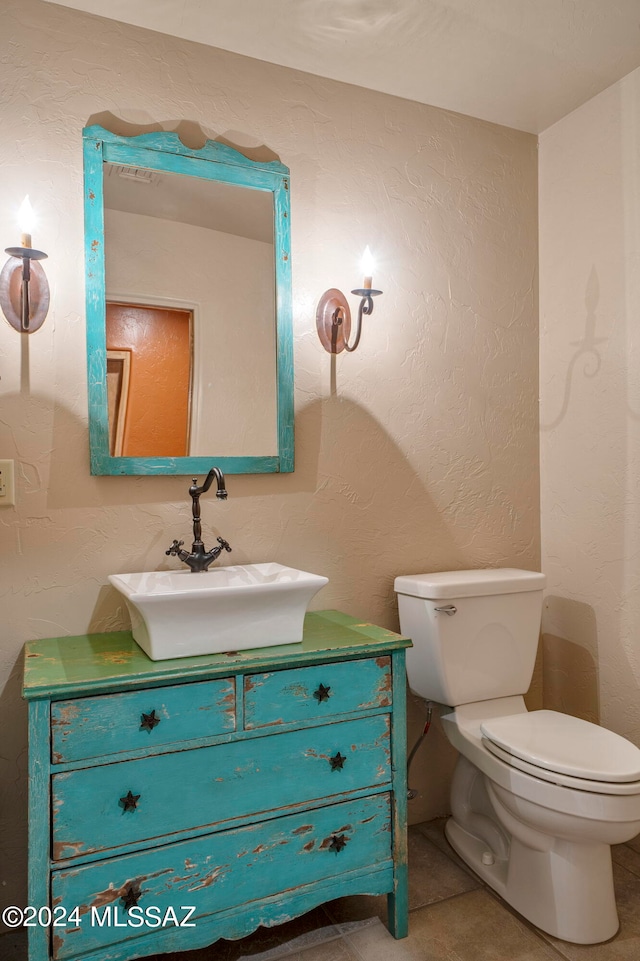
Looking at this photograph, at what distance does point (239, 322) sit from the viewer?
6.38 ft

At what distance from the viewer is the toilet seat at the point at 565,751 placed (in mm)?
1563

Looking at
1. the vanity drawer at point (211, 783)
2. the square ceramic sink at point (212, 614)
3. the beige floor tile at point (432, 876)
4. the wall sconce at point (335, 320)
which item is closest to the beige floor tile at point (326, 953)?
the beige floor tile at point (432, 876)

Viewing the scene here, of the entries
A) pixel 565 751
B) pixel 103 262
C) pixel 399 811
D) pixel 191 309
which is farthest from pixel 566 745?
pixel 103 262

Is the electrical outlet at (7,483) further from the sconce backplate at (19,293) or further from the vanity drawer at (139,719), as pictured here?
the vanity drawer at (139,719)

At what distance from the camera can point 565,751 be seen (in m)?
1.70

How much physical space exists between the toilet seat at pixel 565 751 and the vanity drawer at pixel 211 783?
337 millimetres

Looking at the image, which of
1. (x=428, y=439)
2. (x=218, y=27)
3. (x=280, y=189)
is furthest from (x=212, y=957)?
(x=218, y=27)

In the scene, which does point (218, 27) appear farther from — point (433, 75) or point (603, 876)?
point (603, 876)

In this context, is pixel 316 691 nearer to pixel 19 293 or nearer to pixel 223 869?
pixel 223 869

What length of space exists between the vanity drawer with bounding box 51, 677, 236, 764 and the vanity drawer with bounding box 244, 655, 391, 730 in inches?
2.3

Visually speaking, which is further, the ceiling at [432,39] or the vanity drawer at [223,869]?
the ceiling at [432,39]

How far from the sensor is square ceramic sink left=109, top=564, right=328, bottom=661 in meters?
1.45

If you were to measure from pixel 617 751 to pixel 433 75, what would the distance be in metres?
2.00

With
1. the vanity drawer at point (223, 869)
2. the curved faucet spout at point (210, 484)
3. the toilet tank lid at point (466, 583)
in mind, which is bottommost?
the vanity drawer at point (223, 869)
